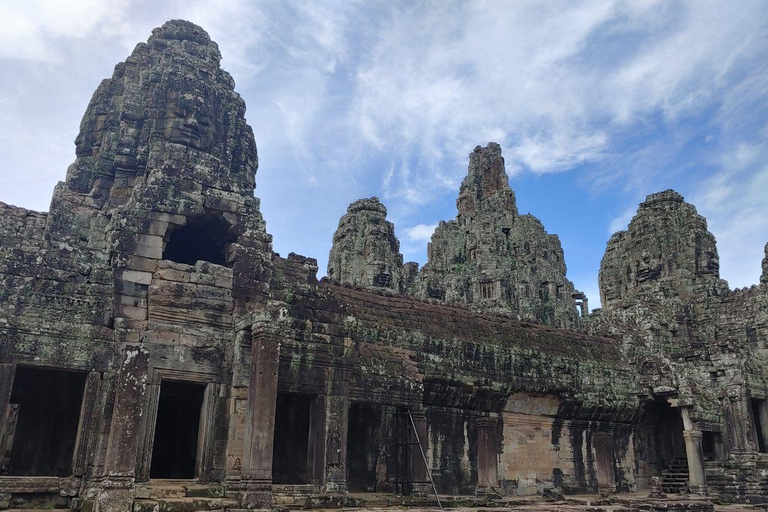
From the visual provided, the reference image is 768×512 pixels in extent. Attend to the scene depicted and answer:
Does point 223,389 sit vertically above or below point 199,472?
above

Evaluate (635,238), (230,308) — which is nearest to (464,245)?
(635,238)

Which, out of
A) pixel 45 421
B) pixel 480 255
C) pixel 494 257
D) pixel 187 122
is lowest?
pixel 45 421

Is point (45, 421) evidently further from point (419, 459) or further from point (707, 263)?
point (707, 263)

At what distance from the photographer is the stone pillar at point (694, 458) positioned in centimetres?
2044

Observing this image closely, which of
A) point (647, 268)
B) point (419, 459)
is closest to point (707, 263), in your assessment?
point (647, 268)

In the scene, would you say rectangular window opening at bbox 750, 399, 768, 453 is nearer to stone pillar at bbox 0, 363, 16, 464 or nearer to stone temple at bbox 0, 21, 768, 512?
stone temple at bbox 0, 21, 768, 512

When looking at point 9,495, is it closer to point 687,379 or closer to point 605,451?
point 605,451

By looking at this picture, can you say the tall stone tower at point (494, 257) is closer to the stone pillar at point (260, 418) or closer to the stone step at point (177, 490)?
the stone pillar at point (260, 418)

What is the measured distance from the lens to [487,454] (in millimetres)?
18781

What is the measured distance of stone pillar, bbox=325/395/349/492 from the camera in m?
13.3

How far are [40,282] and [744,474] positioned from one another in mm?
20677

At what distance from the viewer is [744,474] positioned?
20797 millimetres

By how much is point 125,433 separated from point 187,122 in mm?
8777

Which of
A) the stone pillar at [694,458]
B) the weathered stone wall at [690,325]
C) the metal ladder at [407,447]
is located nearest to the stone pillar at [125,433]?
the metal ladder at [407,447]
